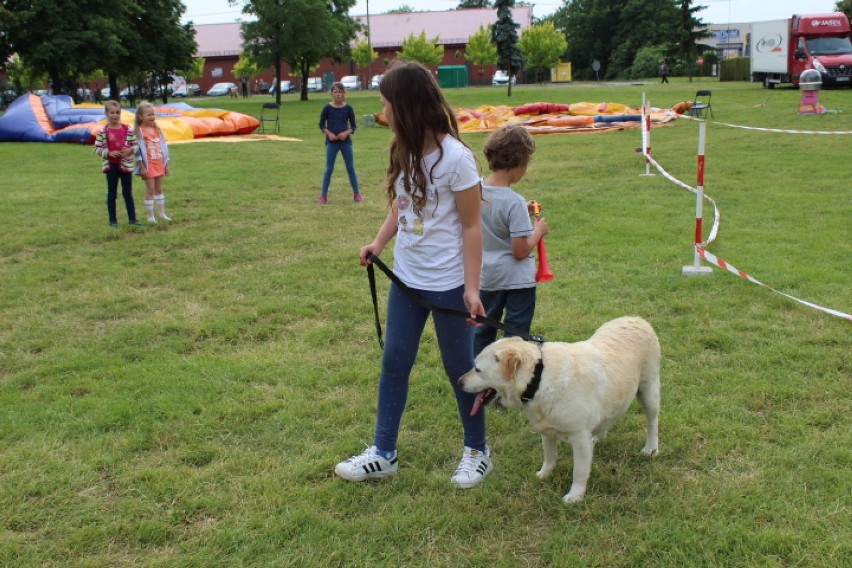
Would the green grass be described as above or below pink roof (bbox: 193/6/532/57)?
below

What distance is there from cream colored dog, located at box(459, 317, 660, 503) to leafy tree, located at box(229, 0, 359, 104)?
4266 centimetres

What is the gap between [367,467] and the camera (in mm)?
3549

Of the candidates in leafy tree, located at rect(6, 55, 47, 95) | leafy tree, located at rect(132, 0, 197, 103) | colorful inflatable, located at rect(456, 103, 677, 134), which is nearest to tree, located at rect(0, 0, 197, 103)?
leafy tree, located at rect(132, 0, 197, 103)

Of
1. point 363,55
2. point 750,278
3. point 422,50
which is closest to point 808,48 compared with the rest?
point 750,278

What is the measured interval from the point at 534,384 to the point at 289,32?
146 ft

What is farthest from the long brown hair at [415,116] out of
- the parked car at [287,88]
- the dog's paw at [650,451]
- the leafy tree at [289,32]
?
the parked car at [287,88]

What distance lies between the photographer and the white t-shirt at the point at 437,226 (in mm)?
3043

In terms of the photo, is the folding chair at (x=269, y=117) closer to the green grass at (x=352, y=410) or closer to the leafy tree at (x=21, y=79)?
the leafy tree at (x=21, y=79)

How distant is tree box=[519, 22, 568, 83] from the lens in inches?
2436

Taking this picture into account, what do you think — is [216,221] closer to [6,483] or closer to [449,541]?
[6,483]

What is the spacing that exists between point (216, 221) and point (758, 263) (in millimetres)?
7048

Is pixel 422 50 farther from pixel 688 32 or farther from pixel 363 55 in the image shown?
pixel 688 32

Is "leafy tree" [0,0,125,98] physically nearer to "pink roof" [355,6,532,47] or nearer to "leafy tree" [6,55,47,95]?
"leafy tree" [6,55,47,95]

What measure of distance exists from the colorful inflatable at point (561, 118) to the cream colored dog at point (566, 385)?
1788cm
